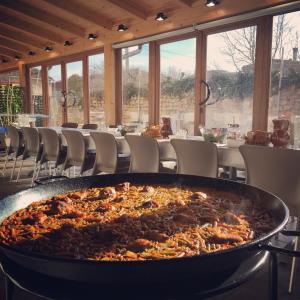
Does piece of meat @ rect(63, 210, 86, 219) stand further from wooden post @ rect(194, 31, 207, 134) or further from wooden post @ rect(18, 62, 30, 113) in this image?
wooden post @ rect(18, 62, 30, 113)

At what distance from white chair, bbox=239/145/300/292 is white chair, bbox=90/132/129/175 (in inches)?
62.3

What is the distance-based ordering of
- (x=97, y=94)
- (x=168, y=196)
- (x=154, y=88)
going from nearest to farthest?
(x=168, y=196) → (x=154, y=88) → (x=97, y=94)

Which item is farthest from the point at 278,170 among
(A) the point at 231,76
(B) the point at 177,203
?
(A) the point at 231,76

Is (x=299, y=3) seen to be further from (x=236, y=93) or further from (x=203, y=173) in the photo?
(x=203, y=173)

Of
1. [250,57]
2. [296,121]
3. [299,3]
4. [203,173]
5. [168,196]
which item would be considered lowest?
[203,173]

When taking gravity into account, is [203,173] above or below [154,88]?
below

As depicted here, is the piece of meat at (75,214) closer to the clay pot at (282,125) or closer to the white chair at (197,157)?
the white chair at (197,157)

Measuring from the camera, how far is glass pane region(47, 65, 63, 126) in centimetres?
857

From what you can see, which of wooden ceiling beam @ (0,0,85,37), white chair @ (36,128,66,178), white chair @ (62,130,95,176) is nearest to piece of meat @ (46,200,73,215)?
white chair @ (62,130,95,176)

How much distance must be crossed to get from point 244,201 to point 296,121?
1738 millimetres

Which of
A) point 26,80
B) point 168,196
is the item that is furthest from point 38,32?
point 168,196

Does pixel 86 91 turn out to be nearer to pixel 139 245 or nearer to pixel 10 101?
pixel 10 101

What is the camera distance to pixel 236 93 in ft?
16.0

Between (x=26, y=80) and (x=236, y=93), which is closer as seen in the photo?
(x=236, y=93)
